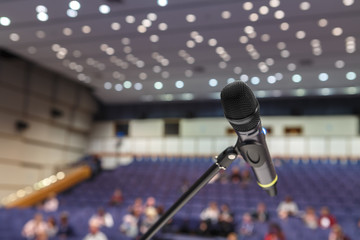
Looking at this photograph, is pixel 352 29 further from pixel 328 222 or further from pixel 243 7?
pixel 328 222

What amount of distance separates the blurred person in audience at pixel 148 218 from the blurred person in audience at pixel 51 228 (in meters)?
1.81

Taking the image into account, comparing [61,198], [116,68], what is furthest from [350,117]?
[61,198]

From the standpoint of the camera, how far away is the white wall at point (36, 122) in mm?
13102

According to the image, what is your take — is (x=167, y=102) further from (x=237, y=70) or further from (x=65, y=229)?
(x=65, y=229)

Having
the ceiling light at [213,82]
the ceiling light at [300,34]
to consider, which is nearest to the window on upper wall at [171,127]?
the ceiling light at [213,82]

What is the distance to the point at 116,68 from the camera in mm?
13414

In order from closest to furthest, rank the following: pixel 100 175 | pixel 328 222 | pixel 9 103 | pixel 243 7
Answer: pixel 328 222 < pixel 243 7 < pixel 9 103 < pixel 100 175

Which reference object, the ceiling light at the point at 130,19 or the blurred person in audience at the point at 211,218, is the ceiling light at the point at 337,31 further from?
the blurred person in audience at the point at 211,218

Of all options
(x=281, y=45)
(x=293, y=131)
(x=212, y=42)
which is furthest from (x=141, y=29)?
(x=293, y=131)

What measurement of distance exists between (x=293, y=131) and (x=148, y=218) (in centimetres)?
1023

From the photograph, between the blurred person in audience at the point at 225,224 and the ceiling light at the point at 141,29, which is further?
the ceiling light at the point at 141,29

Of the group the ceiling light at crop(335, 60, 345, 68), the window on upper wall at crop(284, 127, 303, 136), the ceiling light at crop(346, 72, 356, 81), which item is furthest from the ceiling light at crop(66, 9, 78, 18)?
the window on upper wall at crop(284, 127, 303, 136)

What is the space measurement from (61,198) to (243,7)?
835 centimetres

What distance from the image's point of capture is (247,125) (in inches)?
39.3
